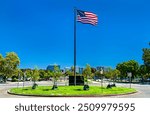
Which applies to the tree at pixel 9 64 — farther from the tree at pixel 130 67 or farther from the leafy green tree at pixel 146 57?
the tree at pixel 130 67

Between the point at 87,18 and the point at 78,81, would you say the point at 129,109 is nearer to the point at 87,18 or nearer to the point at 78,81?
the point at 87,18

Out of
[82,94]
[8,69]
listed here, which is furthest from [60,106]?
[8,69]

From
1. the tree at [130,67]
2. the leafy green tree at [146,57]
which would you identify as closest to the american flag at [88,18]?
the leafy green tree at [146,57]

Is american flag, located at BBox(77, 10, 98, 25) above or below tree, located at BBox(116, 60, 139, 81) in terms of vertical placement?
above

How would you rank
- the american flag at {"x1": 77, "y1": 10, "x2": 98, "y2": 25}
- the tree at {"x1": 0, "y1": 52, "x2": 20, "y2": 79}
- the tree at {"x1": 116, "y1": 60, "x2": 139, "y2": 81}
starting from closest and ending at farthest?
the american flag at {"x1": 77, "y1": 10, "x2": 98, "y2": 25} < the tree at {"x1": 0, "y1": 52, "x2": 20, "y2": 79} < the tree at {"x1": 116, "y1": 60, "x2": 139, "y2": 81}

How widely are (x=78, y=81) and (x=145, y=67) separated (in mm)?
49696

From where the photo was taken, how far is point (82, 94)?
3397 centimetres

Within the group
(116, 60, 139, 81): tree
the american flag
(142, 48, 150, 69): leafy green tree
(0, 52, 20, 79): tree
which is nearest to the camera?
the american flag

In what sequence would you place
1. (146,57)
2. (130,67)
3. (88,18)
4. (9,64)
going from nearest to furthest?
(88,18) < (9,64) < (146,57) < (130,67)

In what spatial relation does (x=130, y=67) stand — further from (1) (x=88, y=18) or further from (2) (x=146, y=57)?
(1) (x=88, y=18)

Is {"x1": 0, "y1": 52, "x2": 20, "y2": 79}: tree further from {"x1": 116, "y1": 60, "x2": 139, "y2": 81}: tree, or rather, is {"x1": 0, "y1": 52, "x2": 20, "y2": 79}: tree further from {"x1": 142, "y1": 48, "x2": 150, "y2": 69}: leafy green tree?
{"x1": 116, "y1": 60, "x2": 139, "y2": 81}: tree

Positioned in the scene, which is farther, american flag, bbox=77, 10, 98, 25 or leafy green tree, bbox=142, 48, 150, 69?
leafy green tree, bbox=142, 48, 150, 69

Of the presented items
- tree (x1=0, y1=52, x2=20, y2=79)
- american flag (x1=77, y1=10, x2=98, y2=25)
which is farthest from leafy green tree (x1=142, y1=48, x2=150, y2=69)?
american flag (x1=77, y1=10, x2=98, y2=25)

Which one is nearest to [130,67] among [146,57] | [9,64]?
[146,57]
